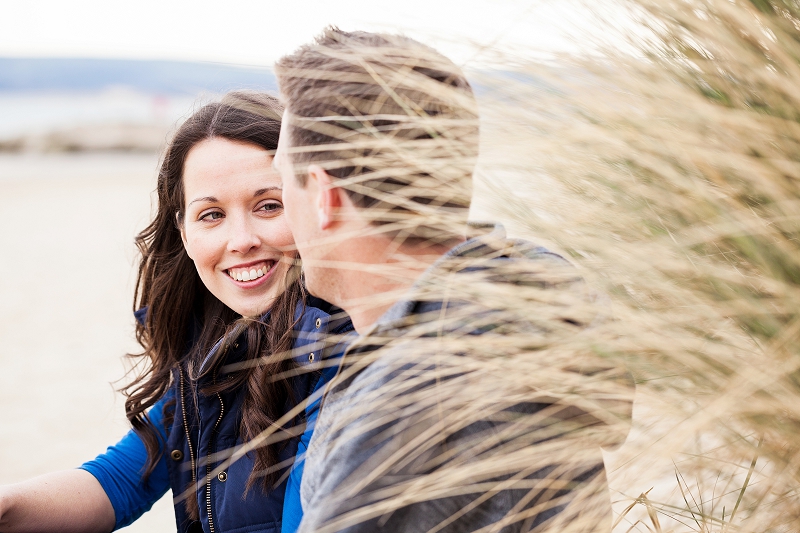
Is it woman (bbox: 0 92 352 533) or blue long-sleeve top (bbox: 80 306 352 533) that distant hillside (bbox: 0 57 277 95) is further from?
blue long-sleeve top (bbox: 80 306 352 533)

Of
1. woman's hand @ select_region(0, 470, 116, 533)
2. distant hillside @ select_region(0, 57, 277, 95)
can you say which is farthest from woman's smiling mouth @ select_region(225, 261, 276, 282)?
distant hillside @ select_region(0, 57, 277, 95)

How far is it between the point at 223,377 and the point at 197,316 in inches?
16.4

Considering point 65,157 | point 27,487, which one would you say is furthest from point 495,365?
point 65,157

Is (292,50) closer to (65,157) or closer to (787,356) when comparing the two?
(787,356)

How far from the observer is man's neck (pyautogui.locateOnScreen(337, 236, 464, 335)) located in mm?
1259

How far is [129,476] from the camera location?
7.21 feet

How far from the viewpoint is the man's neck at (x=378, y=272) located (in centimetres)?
126

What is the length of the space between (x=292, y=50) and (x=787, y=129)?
891 mm

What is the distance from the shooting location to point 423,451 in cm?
104

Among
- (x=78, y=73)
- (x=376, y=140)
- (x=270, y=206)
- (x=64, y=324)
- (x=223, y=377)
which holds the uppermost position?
(x=376, y=140)

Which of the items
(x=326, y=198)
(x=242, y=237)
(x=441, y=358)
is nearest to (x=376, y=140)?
(x=326, y=198)

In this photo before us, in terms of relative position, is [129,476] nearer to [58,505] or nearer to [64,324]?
[58,505]

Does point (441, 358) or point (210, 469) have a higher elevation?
point (441, 358)

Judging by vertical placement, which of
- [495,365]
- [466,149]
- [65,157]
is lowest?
[65,157]
